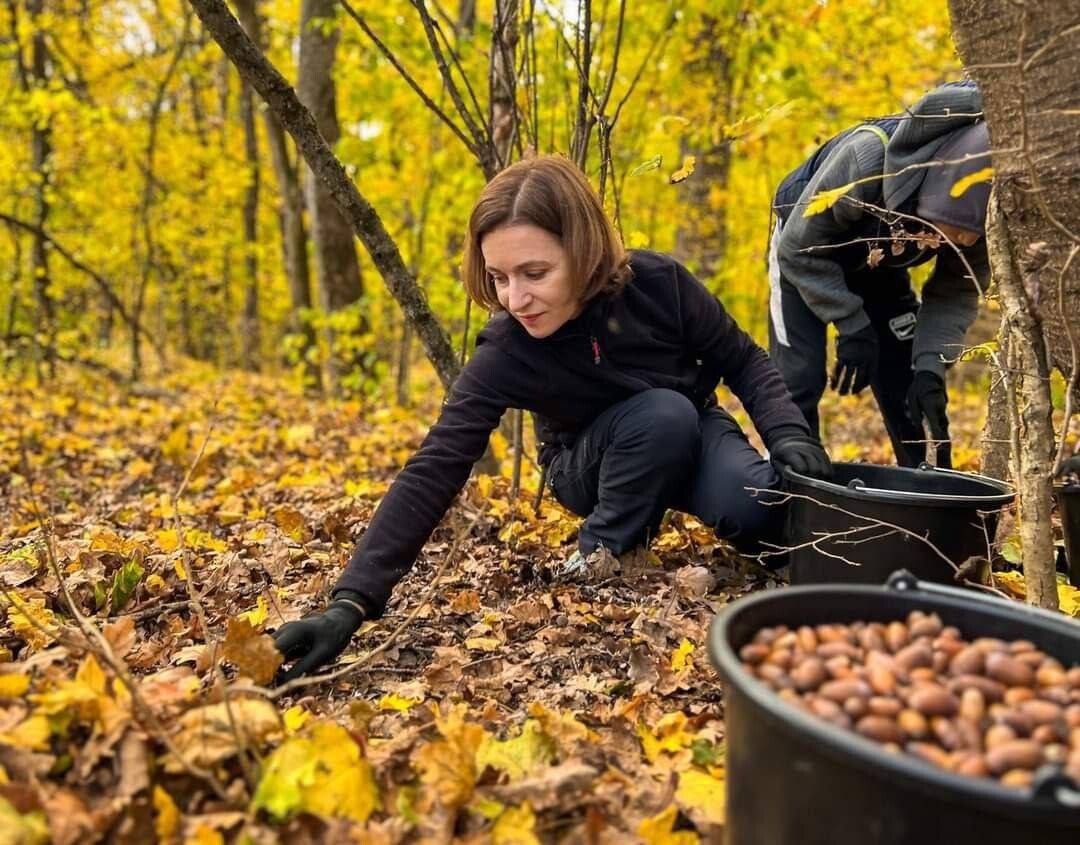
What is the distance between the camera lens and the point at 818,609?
141cm

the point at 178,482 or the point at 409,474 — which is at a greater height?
the point at 409,474

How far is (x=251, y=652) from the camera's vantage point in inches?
69.2

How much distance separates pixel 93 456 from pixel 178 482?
3.84 ft

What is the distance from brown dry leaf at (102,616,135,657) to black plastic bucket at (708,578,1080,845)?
51.0 inches

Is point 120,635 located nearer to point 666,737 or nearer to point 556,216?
point 666,737

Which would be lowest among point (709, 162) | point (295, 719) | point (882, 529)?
point (295, 719)

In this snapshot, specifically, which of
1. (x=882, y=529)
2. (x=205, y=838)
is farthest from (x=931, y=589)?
(x=205, y=838)

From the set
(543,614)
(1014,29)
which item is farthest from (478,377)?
(1014,29)

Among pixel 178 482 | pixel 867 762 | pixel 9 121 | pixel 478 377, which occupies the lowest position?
pixel 178 482

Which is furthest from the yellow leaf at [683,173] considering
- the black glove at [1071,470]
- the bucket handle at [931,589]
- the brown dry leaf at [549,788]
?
the brown dry leaf at [549,788]

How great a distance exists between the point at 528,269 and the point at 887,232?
1401mm

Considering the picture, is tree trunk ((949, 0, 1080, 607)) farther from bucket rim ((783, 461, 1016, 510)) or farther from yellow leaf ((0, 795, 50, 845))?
yellow leaf ((0, 795, 50, 845))

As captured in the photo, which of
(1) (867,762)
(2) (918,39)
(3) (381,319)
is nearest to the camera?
(1) (867,762)

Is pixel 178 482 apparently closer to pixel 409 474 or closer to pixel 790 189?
pixel 409 474
